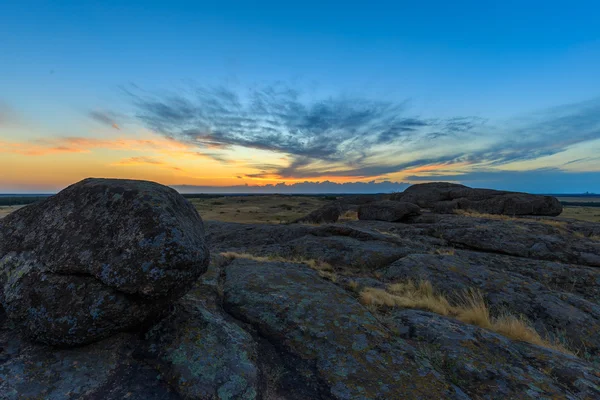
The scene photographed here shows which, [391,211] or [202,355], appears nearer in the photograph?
[202,355]

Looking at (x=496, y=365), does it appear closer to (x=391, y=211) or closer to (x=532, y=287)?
(x=532, y=287)

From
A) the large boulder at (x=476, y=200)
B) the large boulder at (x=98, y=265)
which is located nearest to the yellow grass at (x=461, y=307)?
the large boulder at (x=98, y=265)

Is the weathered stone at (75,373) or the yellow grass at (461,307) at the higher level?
the weathered stone at (75,373)

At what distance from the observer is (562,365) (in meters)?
4.39

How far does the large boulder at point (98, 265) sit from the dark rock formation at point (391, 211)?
17.6 m

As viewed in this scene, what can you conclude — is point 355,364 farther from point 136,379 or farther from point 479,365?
point 136,379

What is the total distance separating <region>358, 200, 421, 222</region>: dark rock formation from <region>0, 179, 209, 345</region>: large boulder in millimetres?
17635

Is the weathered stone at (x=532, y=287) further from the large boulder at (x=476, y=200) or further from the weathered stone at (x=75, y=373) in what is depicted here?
the large boulder at (x=476, y=200)

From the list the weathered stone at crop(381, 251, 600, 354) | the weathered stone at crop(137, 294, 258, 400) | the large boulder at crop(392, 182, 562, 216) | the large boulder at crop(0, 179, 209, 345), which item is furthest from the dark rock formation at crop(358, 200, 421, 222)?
the large boulder at crop(0, 179, 209, 345)

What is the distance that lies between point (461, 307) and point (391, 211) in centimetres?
1370

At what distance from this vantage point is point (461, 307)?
6828 millimetres

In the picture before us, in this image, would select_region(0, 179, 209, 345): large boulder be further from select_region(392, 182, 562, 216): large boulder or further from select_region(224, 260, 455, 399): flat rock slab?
select_region(392, 182, 562, 216): large boulder

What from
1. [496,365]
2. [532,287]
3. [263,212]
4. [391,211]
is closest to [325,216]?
[391,211]

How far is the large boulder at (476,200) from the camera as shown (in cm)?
2167
